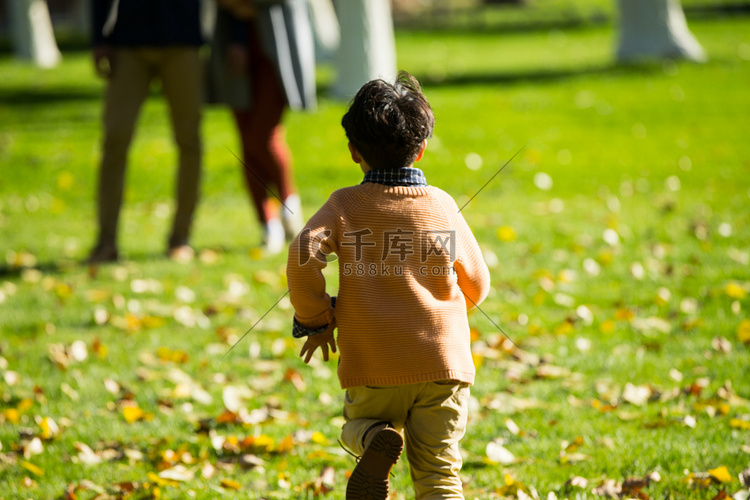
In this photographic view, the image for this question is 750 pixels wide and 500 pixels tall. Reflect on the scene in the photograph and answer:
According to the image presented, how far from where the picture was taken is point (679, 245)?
17.7 ft

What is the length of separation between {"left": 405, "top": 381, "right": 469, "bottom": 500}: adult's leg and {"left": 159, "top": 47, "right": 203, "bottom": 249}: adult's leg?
143 inches

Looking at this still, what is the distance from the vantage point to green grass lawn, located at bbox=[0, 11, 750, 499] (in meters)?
2.82

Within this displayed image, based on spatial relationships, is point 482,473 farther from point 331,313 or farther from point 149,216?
point 149,216

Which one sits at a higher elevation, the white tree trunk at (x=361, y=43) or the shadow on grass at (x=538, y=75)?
the white tree trunk at (x=361, y=43)

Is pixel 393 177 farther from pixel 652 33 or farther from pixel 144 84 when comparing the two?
pixel 652 33

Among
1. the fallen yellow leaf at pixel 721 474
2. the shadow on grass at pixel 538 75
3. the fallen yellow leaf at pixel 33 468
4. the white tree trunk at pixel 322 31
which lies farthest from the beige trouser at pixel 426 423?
the white tree trunk at pixel 322 31

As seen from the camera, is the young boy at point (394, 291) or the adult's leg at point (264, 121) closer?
the young boy at point (394, 291)

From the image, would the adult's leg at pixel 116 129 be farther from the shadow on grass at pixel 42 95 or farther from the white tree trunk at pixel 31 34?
the white tree trunk at pixel 31 34

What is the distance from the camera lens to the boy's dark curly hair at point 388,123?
2.14 m

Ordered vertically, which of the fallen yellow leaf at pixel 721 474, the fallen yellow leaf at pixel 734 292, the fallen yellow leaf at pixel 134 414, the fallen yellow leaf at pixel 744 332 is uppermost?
the fallen yellow leaf at pixel 721 474

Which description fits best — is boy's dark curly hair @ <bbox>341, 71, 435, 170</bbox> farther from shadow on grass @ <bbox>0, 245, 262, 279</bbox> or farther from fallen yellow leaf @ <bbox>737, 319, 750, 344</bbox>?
shadow on grass @ <bbox>0, 245, 262, 279</bbox>

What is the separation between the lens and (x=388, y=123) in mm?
2131

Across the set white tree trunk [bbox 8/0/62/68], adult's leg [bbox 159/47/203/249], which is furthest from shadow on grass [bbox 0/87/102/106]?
adult's leg [bbox 159/47/203/249]

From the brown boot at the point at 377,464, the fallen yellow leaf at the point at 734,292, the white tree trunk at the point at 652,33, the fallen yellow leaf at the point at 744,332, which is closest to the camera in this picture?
the brown boot at the point at 377,464
